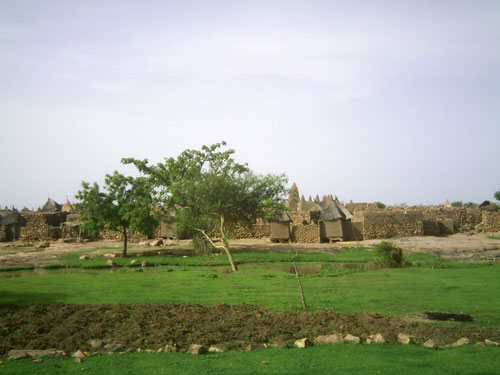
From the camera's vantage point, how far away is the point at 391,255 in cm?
2648

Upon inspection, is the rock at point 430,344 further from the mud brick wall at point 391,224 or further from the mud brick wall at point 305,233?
the mud brick wall at point 391,224

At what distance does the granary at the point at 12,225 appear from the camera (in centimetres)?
4718

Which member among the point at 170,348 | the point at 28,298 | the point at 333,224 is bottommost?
the point at 170,348

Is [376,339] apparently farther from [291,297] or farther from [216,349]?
[291,297]

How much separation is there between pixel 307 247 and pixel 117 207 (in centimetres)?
1493

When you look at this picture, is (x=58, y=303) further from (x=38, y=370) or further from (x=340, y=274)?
(x=340, y=274)

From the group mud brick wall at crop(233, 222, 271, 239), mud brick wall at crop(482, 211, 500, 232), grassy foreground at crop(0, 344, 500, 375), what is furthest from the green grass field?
mud brick wall at crop(482, 211, 500, 232)

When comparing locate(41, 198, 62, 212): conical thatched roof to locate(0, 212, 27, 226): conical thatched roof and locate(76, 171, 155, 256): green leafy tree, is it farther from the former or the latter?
locate(76, 171, 155, 256): green leafy tree

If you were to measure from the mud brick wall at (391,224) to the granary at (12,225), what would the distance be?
1323 inches

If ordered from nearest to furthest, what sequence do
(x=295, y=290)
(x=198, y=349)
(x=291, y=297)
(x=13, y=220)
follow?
(x=198, y=349)
(x=291, y=297)
(x=295, y=290)
(x=13, y=220)

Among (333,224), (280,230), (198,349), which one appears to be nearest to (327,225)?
(333,224)

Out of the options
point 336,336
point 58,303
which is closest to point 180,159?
point 58,303

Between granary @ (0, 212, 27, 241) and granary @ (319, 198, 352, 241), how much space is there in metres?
29.7

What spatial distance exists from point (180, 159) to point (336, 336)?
26922 mm
